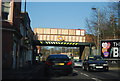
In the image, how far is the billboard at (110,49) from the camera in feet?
110

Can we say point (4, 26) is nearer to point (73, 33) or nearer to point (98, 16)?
point (98, 16)

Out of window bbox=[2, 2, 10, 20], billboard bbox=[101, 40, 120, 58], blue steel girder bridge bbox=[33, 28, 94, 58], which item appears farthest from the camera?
blue steel girder bridge bbox=[33, 28, 94, 58]

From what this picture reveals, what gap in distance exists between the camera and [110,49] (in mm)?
34031

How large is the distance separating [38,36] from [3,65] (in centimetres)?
3817

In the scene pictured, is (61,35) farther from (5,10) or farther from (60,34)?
(5,10)

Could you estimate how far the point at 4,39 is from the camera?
2211 centimetres

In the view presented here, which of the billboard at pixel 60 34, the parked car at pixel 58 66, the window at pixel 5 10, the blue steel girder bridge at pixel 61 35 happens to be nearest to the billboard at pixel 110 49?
the window at pixel 5 10

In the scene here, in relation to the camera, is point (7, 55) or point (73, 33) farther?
point (73, 33)

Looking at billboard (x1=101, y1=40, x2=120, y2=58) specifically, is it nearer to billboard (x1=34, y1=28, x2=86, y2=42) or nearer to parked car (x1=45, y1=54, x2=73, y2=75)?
parked car (x1=45, y1=54, x2=73, y2=75)

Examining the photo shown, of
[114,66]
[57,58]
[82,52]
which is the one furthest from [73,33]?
[57,58]

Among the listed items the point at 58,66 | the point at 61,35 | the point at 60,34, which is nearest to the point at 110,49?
the point at 58,66

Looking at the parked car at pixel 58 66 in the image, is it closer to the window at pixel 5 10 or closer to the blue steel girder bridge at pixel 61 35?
the window at pixel 5 10

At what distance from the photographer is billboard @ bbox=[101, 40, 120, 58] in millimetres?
33650

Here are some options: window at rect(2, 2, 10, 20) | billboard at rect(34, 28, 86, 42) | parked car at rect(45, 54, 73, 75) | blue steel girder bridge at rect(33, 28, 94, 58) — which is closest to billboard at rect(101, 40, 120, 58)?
window at rect(2, 2, 10, 20)
